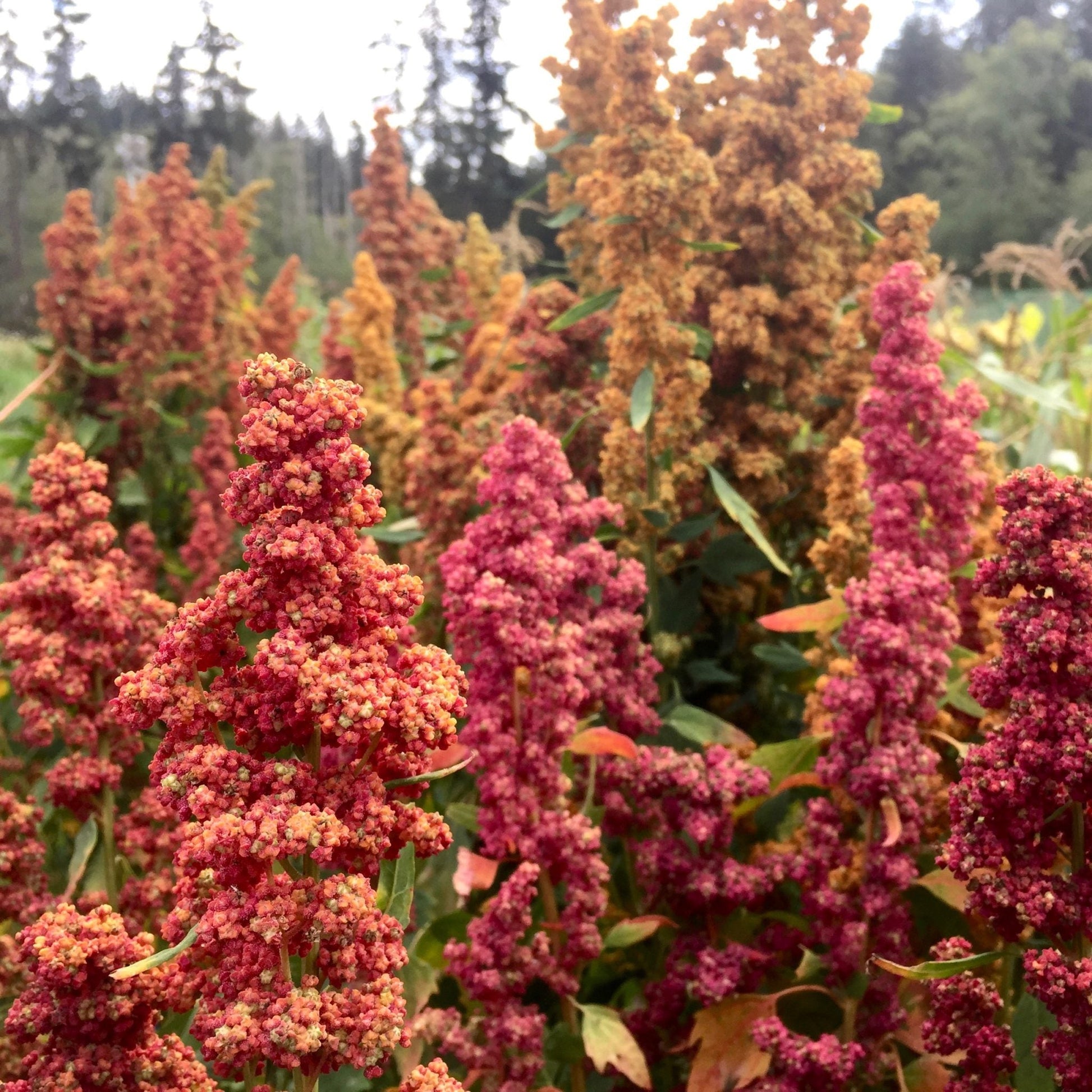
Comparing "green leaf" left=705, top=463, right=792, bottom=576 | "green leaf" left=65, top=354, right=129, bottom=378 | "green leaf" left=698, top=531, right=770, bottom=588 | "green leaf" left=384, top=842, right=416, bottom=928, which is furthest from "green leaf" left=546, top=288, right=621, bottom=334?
"green leaf" left=65, top=354, right=129, bottom=378

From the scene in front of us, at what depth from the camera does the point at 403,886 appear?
97cm

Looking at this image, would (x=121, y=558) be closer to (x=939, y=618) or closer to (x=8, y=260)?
(x=939, y=618)

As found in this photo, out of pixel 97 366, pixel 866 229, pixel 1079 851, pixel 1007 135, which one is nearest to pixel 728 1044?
pixel 1079 851

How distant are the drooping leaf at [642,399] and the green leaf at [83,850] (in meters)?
0.94

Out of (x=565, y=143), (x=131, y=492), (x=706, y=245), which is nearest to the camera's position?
(x=706, y=245)

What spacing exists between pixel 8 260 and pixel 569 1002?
10.5 m

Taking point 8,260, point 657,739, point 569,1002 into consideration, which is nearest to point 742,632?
point 657,739

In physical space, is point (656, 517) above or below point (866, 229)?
below

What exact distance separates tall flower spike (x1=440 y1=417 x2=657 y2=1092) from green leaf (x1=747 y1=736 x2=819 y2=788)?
0.28 metres

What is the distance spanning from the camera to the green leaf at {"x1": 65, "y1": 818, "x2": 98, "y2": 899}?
1416mm

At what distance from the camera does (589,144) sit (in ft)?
8.95

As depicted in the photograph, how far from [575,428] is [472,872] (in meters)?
0.88

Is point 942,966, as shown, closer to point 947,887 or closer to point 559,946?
point 947,887

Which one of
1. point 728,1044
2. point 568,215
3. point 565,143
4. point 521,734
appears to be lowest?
point 728,1044
